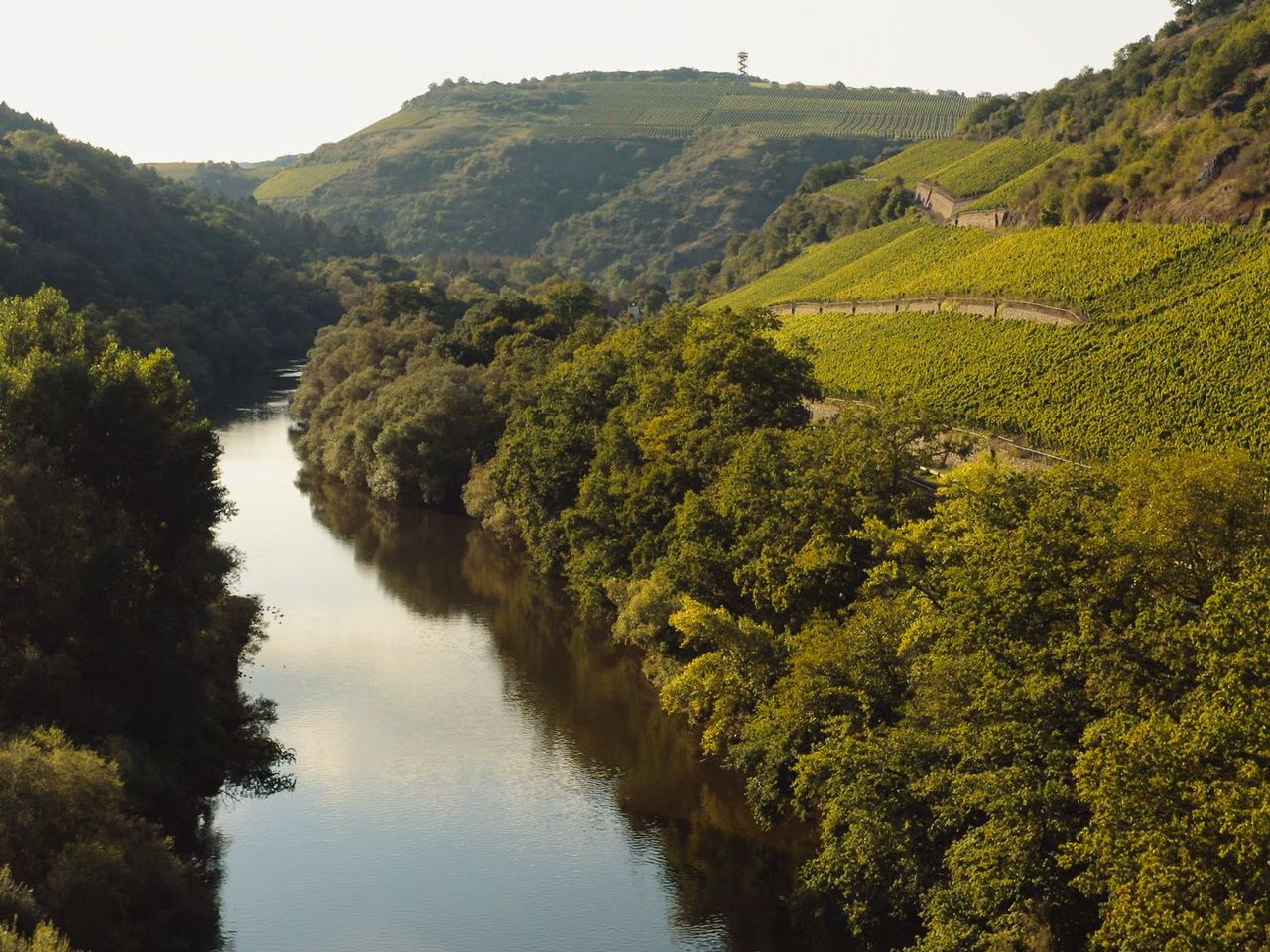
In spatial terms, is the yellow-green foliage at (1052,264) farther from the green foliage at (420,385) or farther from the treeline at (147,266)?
the treeline at (147,266)

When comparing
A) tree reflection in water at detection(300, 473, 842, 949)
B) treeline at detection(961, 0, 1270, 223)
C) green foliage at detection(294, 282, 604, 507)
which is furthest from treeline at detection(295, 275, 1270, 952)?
green foliage at detection(294, 282, 604, 507)

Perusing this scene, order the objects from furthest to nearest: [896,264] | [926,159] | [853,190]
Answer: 1. [853,190]
2. [926,159]
3. [896,264]

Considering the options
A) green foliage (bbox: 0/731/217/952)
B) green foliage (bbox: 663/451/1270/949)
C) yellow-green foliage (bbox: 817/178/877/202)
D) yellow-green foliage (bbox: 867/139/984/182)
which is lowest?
green foliage (bbox: 0/731/217/952)

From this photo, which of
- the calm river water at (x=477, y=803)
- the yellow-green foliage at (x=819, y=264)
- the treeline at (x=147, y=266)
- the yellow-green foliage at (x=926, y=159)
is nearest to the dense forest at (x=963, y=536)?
the calm river water at (x=477, y=803)

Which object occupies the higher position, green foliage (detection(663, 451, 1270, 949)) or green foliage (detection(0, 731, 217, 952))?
green foliage (detection(663, 451, 1270, 949))

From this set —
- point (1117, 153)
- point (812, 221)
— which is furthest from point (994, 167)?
point (812, 221)

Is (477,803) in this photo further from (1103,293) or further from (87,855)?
(1103,293)

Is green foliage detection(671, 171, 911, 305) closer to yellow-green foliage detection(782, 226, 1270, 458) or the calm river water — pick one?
yellow-green foliage detection(782, 226, 1270, 458)
